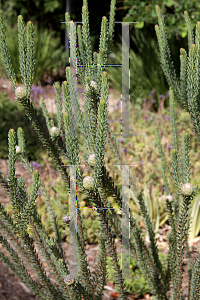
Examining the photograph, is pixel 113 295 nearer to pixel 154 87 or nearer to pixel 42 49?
pixel 154 87

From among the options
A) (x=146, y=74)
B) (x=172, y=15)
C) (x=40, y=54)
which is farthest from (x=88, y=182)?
(x=40, y=54)

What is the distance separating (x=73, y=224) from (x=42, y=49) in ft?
22.9

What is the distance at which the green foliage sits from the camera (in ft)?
13.5

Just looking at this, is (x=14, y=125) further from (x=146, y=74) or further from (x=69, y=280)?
(x=69, y=280)

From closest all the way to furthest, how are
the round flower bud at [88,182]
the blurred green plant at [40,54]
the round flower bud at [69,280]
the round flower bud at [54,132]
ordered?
1. the round flower bud at [88,182]
2. the round flower bud at [69,280]
3. the round flower bud at [54,132]
4. the blurred green plant at [40,54]

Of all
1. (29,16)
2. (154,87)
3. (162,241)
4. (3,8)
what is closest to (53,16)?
(29,16)

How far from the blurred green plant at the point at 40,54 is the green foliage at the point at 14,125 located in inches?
66.7

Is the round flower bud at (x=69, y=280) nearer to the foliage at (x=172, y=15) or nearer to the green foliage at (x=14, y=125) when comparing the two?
the green foliage at (x=14, y=125)

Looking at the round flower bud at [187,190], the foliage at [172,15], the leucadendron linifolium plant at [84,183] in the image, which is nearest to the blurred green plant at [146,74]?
the foliage at [172,15]

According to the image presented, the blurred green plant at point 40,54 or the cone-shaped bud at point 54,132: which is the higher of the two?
the blurred green plant at point 40,54

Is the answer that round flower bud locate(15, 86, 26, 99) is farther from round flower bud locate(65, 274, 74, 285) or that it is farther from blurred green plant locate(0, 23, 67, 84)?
blurred green plant locate(0, 23, 67, 84)

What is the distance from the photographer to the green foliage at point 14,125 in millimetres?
4105

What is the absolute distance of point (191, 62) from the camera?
1009 millimetres

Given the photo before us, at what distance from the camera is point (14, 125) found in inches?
186
